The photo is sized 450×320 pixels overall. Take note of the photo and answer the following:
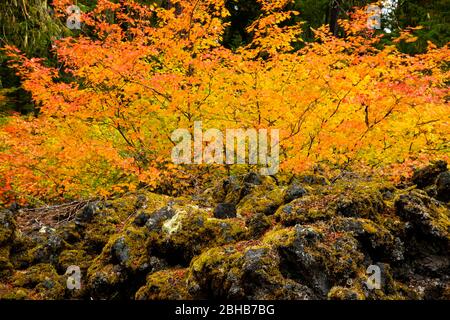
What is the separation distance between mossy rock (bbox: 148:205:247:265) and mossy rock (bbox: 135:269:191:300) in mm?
422

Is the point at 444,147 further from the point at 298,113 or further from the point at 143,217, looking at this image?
the point at 143,217

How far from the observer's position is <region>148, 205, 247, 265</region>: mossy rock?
618 centimetres

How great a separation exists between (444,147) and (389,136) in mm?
1295

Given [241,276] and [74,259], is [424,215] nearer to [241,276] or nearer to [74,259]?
[241,276]

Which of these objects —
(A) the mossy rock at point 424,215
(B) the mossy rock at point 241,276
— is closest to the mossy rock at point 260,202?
(B) the mossy rock at point 241,276

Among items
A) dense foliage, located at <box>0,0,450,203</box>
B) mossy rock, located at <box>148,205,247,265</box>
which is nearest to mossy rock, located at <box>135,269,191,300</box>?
mossy rock, located at <box>148,205,247,265</box>

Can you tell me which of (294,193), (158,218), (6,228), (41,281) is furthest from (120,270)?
(294,193)

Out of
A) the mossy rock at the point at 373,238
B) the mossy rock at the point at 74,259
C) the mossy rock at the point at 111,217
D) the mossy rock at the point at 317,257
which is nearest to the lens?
the mossy rock at the point at 317,257

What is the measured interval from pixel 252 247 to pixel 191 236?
141 centimetres

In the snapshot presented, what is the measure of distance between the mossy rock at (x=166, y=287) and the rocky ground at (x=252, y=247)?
1cm

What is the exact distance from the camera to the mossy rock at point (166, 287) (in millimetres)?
5301

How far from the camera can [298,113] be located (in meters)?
9.78

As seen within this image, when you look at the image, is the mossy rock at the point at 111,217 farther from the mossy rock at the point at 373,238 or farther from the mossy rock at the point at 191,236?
the mossy rock at the point at 373,238
